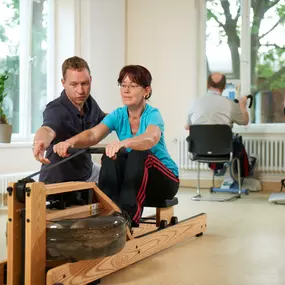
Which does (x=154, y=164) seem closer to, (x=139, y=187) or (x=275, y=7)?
(x=139, y=187)

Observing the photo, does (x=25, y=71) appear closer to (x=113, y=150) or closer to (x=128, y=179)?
(x=128, y=179)

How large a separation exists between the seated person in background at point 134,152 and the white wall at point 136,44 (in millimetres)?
3398

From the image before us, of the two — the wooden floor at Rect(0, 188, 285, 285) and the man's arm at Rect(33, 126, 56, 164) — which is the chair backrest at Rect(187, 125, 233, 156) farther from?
the man's arm at Rect(33, 126, 56, 164)

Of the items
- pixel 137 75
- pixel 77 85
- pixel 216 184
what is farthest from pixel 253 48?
pixel 77 85

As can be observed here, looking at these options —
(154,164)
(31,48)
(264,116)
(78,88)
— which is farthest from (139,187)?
(264,116)

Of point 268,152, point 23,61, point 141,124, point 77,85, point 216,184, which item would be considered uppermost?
point 23,61

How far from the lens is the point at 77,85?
2.58m

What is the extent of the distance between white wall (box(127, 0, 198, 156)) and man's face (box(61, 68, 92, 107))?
Answer: 160 inches

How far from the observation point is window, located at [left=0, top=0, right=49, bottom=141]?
17.9ft

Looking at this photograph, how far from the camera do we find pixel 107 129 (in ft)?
8.74

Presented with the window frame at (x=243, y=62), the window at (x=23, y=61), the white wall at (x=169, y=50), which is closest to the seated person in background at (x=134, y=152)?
the window at (x=23, y=61)

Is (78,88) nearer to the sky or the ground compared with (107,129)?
nearer to the sky

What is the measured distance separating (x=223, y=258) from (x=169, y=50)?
4452 mm

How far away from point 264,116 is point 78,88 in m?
4.26
